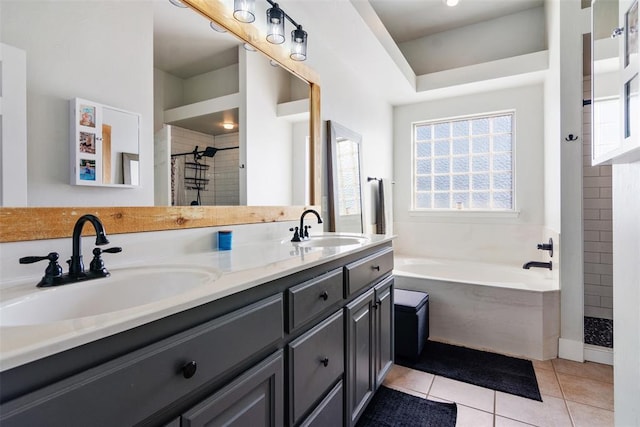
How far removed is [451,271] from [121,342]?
3319 millimetres

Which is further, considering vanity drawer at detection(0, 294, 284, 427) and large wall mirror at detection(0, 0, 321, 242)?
large wall mirror at detection(0, 0, 321, 242)

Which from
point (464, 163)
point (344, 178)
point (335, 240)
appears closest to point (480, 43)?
point (464, 163)

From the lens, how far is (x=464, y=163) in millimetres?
3783

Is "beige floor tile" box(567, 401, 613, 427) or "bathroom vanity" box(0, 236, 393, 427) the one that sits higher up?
"bathroom vanity" box(0, 236, 393, 427)

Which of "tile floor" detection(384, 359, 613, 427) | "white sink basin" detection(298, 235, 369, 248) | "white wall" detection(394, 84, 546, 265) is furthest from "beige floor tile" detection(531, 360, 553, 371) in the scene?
"white sink basin" detection(298, 235, 369, 248)

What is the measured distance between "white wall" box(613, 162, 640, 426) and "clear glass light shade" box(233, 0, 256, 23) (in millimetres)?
1658

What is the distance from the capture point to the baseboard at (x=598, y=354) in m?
2.28

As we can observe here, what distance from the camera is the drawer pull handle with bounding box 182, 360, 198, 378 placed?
0.68 meters

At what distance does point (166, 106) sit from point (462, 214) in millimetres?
3350

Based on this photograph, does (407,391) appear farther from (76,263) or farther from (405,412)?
(76,263)

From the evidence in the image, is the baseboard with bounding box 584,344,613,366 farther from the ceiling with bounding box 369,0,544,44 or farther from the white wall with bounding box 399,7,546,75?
the ceiling with bounding box 369,0,544,44

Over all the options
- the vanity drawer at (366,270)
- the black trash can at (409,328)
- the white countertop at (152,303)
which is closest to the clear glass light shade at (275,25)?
the white countertop at (152,303)

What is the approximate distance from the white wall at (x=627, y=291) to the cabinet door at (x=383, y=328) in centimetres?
100

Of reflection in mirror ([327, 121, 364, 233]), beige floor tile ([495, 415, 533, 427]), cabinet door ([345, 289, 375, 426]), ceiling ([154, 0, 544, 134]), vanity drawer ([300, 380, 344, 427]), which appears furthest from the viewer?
reflection in mirror ([327, 121, 364, 233])
